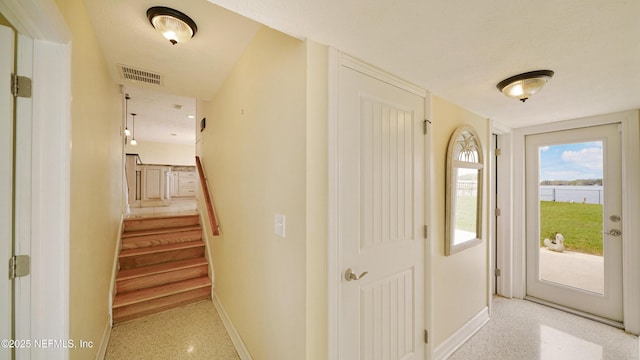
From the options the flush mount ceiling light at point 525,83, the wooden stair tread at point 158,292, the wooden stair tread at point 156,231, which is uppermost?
the flush mount ceiling light at point 525,83

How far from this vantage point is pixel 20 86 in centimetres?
99

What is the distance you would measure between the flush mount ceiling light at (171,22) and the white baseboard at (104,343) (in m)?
2.39

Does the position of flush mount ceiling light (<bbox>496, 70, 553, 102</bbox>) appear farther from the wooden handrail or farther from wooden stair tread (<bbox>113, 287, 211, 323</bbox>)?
wooden stair tread (<bbox>113, 287, 211, 323</bbox>)

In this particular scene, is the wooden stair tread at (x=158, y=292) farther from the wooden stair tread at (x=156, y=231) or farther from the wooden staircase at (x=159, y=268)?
the wooden stair tread at (x=156, y=231)

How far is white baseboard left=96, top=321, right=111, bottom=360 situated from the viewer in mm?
1790

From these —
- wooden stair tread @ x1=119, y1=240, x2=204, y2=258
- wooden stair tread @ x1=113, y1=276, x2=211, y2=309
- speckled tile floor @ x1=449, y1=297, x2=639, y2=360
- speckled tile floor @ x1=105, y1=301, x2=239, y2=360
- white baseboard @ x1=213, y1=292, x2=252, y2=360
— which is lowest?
speckled tile floor @ x1=449, y1=297, x2=639, y2=360

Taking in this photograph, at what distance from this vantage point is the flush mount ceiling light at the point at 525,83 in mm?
1519

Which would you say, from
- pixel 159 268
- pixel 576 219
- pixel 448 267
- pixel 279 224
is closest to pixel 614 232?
pixel 576 219

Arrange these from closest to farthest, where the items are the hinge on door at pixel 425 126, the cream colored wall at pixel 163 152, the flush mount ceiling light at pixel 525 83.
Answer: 1. the flush mount ceiling light at pixel 525 83
2. the hinge on door at pixel 425 126
3. the cream colored wall at pixel 163 152

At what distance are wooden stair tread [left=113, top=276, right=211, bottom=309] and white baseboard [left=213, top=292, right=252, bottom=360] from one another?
0.34 meters

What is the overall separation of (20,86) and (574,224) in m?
4.57

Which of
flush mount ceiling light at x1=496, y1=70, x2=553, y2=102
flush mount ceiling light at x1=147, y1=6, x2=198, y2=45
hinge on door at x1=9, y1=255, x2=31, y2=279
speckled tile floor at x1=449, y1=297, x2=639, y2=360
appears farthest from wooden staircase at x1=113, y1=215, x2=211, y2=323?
flush mount ceiling light at x1=496, y1=70, x2=553, y2=102

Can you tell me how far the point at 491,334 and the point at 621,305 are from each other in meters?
1.37

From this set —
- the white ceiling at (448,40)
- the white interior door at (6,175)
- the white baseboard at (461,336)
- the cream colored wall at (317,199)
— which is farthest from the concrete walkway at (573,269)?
the white interior door at (6,175)
